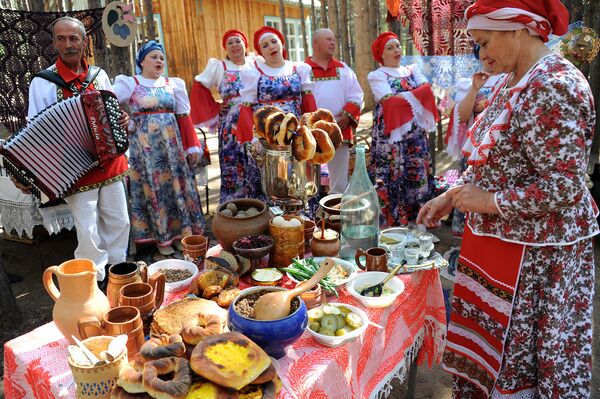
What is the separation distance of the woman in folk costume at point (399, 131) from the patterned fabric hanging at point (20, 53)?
3102 millimetres

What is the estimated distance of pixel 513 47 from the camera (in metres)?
1.79

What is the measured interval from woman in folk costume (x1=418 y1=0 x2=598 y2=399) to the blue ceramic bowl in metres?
0.91

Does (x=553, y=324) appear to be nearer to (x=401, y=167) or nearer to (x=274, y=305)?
(x=274, y=305)

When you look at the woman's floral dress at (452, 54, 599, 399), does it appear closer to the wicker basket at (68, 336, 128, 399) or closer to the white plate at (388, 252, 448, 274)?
the white plate at (388, 252, 448, 274)

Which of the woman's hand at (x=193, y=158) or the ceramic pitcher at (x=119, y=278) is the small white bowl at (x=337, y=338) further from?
the woman's hand at (x=193, y=158)

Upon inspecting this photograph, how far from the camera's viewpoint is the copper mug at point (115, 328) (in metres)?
1.46

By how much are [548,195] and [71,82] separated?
128 inches

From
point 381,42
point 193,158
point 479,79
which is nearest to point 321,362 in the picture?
point 479,79

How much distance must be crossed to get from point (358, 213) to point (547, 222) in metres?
0.86

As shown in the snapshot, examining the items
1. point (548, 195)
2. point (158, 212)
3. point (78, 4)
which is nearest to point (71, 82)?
point (158, 212)

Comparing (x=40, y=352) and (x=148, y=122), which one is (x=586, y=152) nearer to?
(x=40, y=352)

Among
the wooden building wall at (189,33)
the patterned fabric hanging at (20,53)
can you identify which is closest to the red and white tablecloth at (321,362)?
the patterned fabric hanging at (20,53)

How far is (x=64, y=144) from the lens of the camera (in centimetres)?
318

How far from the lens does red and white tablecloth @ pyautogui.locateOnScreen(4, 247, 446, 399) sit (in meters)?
1.46
